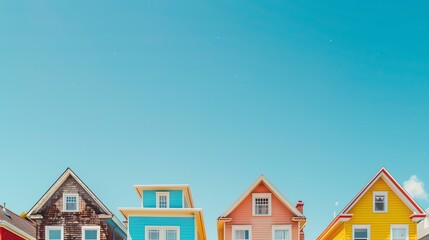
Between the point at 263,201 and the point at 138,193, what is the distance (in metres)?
9.41

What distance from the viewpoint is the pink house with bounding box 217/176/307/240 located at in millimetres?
29906

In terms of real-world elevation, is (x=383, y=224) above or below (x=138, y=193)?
below

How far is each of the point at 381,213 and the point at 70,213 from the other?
22823 mm

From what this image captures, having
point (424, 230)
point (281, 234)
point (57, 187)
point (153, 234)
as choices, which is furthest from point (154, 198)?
point (424, 230)

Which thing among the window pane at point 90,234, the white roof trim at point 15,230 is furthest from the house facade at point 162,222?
the white roof trim at point 15,230

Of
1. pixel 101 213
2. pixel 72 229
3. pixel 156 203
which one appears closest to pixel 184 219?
pixel 156 203

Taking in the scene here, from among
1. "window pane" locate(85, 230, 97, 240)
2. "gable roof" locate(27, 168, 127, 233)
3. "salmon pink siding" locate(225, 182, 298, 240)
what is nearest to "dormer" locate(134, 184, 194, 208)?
"gable roof" locate(27, 168, 127, 233)

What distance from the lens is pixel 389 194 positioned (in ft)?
97.9

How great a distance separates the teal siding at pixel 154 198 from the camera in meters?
29.8

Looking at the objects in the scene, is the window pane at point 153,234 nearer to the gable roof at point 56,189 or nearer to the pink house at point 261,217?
the gable roof at point 56,189

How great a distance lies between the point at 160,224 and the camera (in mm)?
28750

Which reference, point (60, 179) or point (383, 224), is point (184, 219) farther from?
point (383, 224)

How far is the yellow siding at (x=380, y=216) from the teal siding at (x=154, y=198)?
39.6 ft

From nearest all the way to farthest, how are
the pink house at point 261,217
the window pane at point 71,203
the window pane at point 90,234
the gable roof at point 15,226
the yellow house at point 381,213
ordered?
the yellow house at point 381,213, the gable roof at point 15,226, the pink house at point 261,217, the window pane at point 90,234, the window pane at point 71,203
